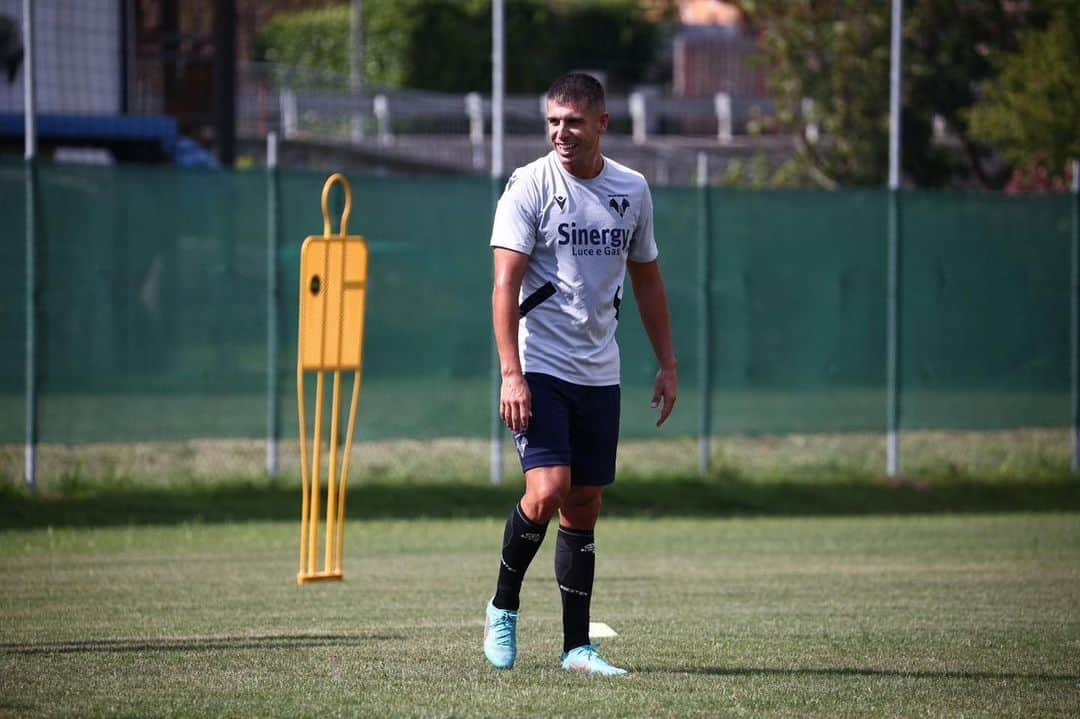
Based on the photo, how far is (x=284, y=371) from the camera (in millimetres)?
14102

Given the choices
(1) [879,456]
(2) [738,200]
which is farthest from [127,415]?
(1) [879,456]

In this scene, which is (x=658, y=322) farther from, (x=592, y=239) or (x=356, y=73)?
(x=356, y=73)

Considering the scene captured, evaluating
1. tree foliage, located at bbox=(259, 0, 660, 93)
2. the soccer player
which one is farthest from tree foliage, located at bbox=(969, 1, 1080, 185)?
tree foliage, located at bbox=(259, 0, 660, 93)

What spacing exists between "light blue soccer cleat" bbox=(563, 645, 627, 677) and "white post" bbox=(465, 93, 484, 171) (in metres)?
25.3

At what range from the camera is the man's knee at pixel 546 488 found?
21.3ft

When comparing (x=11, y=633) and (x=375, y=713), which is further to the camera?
(x=11, y=633)

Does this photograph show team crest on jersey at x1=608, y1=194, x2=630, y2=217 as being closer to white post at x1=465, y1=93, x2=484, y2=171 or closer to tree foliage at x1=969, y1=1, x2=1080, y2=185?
tree foliage at x1=969, y1=1, x2=1080, y2=185

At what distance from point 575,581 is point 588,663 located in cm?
34

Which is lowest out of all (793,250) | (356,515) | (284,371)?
(356,515)

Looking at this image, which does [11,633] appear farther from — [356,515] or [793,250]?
[793,250]

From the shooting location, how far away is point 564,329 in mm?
6613

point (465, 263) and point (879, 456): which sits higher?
point (465, 263)

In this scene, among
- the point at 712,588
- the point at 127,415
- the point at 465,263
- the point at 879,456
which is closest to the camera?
the point at 712,588

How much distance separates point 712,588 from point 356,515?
4.62 meters
